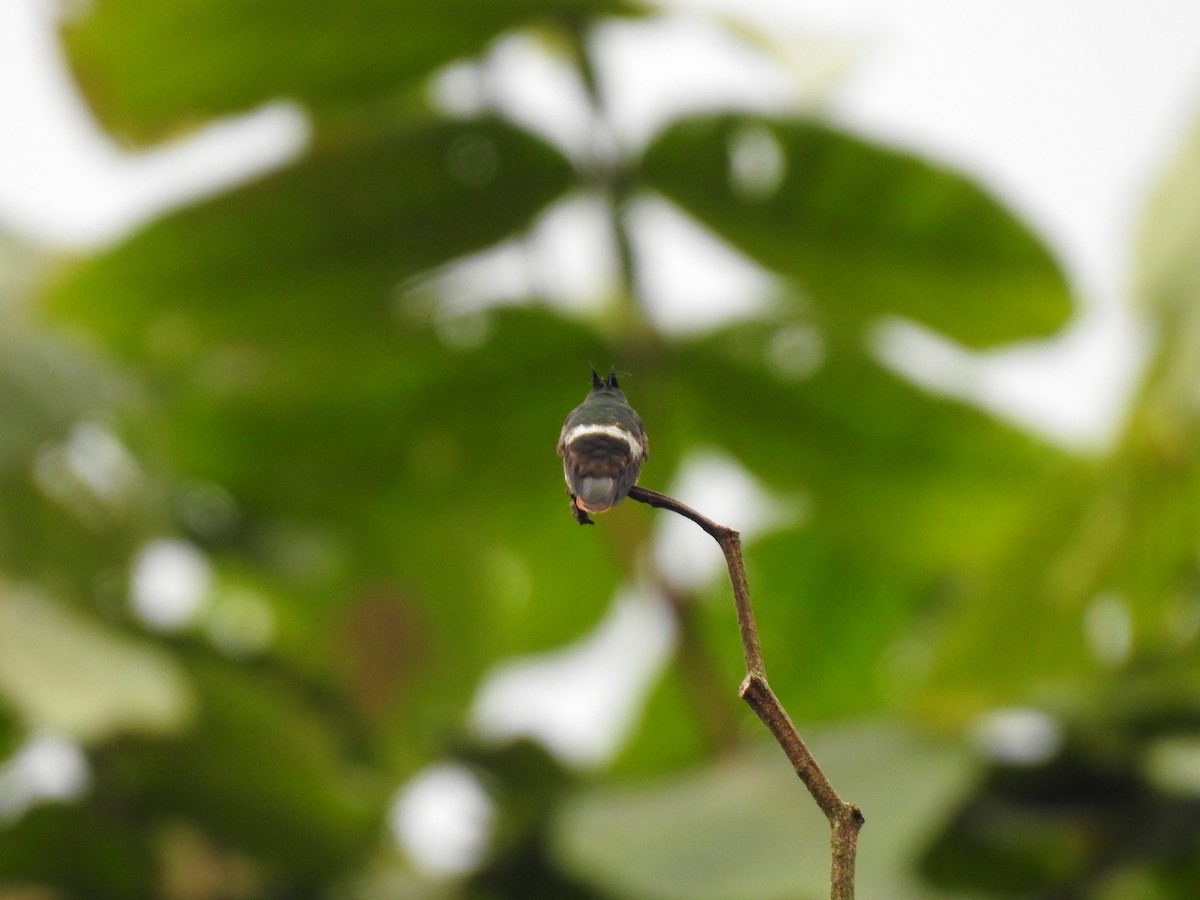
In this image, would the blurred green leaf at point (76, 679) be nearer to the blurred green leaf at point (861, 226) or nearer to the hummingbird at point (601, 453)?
the blurred green leaf at point (861, 226)

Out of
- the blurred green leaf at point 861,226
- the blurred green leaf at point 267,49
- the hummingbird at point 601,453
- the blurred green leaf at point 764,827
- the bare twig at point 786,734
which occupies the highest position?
the blurred green leaf at point 267,49

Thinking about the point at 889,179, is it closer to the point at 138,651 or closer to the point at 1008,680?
the point at 1008,680

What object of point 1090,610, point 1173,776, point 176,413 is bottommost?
point 1173,776

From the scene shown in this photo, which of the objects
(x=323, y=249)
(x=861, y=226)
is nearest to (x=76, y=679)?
(x=323, y=249)

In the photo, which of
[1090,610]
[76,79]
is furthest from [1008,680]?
[76,79]

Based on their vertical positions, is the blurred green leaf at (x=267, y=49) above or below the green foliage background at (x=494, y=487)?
above

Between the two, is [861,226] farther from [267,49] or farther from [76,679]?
[76,679]

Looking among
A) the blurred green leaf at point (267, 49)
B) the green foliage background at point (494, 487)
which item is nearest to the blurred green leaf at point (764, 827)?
the green foliage background at point (494, 487)
